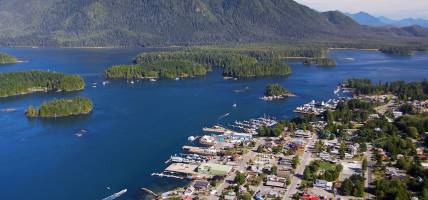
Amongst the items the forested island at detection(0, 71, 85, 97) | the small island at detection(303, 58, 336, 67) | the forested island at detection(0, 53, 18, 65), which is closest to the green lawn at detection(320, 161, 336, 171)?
the forested island at detection(0, 71, 85, 97)

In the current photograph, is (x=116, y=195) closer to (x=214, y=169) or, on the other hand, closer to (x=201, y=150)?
(x=214, y=169)

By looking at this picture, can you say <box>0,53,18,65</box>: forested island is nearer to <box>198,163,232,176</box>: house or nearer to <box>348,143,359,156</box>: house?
<box>198,163,232,176</box>: house

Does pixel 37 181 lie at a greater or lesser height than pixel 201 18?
lesser

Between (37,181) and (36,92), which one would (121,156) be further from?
(36,92)

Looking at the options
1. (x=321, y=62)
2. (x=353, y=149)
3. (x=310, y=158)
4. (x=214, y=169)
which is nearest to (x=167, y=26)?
(x=321, y=62)

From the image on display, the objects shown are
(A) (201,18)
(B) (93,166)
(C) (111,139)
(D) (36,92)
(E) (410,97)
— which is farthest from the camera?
(A) (201,18)

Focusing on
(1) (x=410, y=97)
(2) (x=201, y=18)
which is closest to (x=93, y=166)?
(1) (x=410, y=97)
